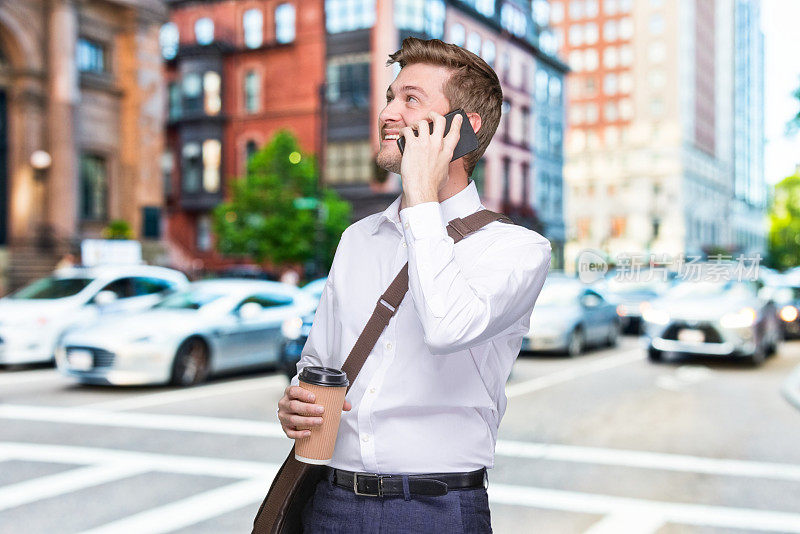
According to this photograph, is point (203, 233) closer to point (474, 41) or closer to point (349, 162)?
point (349, 162)

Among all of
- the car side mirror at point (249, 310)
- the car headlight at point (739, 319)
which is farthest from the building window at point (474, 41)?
the car side mirror at point (249, 310)

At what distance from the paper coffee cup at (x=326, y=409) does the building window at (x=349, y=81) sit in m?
41.2

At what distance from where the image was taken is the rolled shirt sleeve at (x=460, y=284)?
193cm

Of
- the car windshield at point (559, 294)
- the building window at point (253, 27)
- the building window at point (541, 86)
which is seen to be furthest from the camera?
the building window at point (541, 86)

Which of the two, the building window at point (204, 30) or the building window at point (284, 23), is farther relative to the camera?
the building window at point (204, 30)

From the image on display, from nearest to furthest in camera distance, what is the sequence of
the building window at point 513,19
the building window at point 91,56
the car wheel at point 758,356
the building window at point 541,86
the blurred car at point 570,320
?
the car wheel at point 758,356 < the blurred car at point 570,320 < the building window at point 91,56 < the building window at point 513,19 < the building window at point 541,86

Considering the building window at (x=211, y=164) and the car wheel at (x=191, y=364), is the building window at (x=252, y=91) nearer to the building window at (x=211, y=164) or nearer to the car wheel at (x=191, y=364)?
the building window at (x=211, y=164)

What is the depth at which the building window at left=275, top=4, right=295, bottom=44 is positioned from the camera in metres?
45.1

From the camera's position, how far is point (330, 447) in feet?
6.84

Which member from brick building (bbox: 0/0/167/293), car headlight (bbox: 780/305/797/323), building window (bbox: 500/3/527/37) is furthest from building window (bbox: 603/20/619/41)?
car headlight (bbox: 780/305/797/323)

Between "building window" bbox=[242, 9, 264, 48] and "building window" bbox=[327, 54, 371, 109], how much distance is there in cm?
547

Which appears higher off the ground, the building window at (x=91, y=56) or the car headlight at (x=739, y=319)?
the building window at (x=91, y=56)

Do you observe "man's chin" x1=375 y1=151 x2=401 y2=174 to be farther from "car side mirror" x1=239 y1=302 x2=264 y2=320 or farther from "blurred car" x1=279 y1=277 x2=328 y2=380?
"car side mirror" x1=239 y1=302 x2=264 y2=320

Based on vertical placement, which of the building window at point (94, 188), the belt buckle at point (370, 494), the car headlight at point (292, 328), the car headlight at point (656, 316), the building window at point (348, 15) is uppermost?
the building window at point (348, 15)
